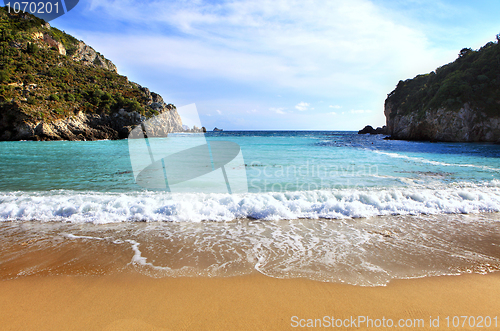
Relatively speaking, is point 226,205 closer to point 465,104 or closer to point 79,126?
point 465,104

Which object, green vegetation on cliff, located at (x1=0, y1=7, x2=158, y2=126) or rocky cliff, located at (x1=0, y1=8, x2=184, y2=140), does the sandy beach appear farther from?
green vegetation on cliff, located at (x1=0, y1=7, x2=158, y2=126)

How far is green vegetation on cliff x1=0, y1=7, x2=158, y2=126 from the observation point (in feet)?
127

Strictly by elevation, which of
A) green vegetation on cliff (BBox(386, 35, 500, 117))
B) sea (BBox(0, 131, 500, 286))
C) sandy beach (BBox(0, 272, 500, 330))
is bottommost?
sandy beach (BBox(0, 272, 500, 330))

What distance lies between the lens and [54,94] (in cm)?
4322

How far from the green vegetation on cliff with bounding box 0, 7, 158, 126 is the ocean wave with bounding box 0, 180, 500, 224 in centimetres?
4418

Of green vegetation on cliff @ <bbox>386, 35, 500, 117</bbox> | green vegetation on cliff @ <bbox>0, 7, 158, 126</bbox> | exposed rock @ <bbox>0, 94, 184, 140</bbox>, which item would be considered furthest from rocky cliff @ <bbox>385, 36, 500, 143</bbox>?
green vegetation on cliff @ <bbox>0, 7, 158, 126</bbox>

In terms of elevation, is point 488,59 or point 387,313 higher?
point 488,59

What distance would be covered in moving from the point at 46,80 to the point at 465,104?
252 feet

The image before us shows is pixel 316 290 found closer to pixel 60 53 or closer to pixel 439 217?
pixel 439 217

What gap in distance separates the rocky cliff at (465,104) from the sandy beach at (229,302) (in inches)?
1788

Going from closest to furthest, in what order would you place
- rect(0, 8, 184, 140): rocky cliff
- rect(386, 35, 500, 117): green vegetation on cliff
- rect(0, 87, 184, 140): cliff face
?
rect(386, 35, 500, 117): green vegetation on cliff → rect(0, 87, 184, 140): cliff face → rect(0, 8, 184, 140): rocky cliff

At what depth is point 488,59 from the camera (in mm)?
38188

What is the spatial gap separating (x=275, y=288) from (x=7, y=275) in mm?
3457

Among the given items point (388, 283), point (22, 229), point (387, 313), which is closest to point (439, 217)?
point (388, 283)
